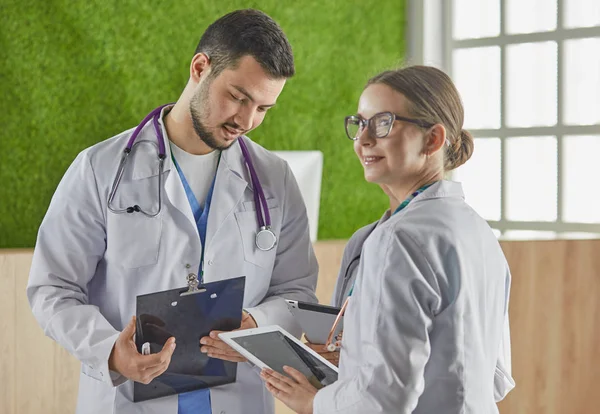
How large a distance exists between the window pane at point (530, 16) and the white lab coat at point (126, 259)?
2.52 metres

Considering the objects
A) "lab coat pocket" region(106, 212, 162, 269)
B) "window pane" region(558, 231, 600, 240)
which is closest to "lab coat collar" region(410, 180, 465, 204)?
"lab coat pocket" region(106, 212, 162, 269)

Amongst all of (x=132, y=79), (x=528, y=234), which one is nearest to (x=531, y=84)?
(x=528, y=234)

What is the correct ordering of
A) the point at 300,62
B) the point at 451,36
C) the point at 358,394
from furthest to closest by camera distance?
the point at 451,36 → the point at 300,62 → the point at 358,394

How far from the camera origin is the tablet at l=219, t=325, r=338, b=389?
4.94ft

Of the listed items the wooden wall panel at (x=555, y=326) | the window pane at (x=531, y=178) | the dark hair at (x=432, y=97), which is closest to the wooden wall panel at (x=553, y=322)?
the wooden wall panel at (x=555, y=326)

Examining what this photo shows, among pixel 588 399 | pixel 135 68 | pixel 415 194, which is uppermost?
pixel 135 68

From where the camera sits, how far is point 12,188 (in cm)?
299

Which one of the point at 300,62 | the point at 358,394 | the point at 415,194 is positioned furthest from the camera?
the point at 300,62

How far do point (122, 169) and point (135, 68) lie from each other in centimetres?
161

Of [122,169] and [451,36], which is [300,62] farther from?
[122,169]

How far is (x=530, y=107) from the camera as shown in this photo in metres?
4.00

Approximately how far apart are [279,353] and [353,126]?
0.46 m

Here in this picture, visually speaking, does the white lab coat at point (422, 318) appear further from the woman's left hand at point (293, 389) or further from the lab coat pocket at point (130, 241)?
the lab coat pocket at point (130, 241)

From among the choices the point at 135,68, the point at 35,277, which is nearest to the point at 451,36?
the point at 135,68
